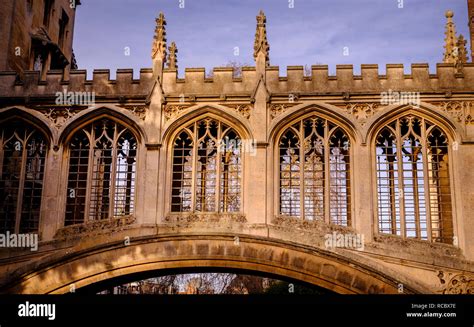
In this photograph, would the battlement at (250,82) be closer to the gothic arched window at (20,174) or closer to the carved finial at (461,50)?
the carved finial at (461,50)

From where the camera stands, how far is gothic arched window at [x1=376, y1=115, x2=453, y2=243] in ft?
49.5

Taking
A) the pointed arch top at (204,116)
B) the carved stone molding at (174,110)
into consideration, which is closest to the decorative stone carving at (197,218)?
the pointed arch top at (204,116)

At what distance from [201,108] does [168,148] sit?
1.19 m

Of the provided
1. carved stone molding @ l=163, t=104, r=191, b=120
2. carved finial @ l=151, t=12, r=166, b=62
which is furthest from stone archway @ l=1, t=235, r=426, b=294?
carved finial @ l=151, t=12, r=166, b=62

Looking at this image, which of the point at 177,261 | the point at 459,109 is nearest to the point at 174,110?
the point at 177,261

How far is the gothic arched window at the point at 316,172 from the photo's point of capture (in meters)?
15.3

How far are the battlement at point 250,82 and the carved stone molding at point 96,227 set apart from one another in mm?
2987

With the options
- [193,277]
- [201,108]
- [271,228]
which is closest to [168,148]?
[201,108]

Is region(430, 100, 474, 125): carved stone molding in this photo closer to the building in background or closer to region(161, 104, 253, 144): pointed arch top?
region(161, 104, 253, 144): pointed arch top

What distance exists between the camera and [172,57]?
16859mm

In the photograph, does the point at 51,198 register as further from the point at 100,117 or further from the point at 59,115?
the point at 100,117

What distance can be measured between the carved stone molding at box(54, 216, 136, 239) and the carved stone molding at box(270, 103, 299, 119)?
3941mm

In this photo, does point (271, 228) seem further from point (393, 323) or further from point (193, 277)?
point (193, 277)

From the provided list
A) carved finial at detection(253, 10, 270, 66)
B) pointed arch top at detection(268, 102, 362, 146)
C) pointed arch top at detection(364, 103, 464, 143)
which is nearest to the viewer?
pointed arch top at detection(364, 103, 464, 143)
